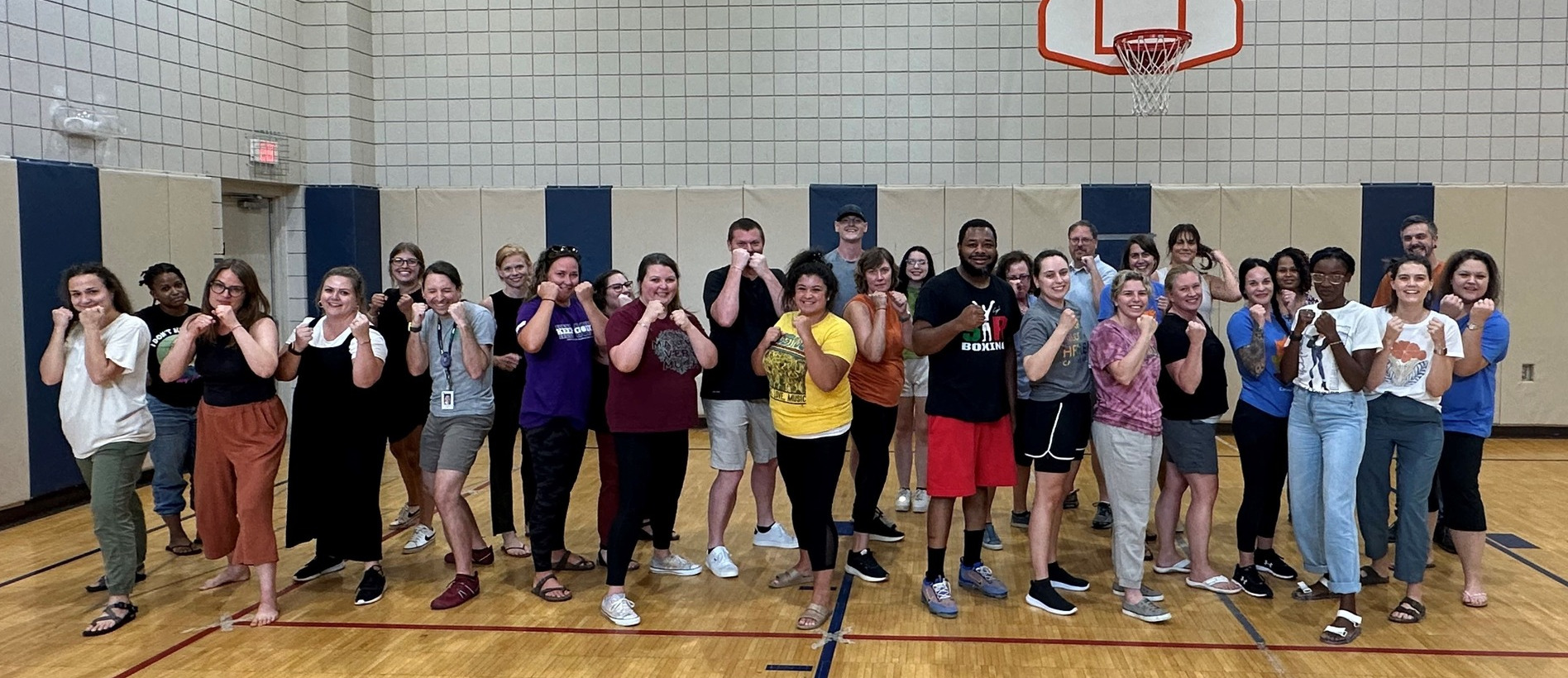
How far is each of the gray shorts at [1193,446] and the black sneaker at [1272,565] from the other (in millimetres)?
678

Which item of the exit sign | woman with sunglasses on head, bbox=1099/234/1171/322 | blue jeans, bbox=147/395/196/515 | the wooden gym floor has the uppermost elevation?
the exit sign

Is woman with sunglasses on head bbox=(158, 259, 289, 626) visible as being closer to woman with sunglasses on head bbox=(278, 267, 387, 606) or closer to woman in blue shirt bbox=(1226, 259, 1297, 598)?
woman with sunglasses on head bbox=(278, 267, 387, 606)

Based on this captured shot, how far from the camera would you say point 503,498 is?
19.6 feet

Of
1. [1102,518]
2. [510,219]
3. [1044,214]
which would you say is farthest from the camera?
[510,219]

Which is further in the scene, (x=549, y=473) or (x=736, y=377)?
(x=736, y=377)

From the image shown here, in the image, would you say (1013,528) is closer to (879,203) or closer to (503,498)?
(503,498)

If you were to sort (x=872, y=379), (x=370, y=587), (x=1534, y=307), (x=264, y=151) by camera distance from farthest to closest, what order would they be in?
1. (x=1534, y=307)
2. (x=264, y=151)
3. (x=872, y=379)
4. (x=370, y=587)

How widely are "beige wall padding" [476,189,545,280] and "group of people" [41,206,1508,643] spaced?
502 centimetres

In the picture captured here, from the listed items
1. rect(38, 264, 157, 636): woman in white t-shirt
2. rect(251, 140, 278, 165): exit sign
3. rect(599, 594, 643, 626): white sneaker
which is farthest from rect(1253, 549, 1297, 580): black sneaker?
rect(251, 140, 278, 165): exit sign

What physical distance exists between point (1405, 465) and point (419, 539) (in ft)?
16.2

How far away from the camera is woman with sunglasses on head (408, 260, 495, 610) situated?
5031 mm

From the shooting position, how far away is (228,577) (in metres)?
5.43

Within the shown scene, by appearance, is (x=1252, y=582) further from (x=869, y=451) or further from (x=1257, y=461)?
(x=869, y=451)

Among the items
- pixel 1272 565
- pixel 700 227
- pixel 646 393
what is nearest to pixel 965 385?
pixel 646 393
